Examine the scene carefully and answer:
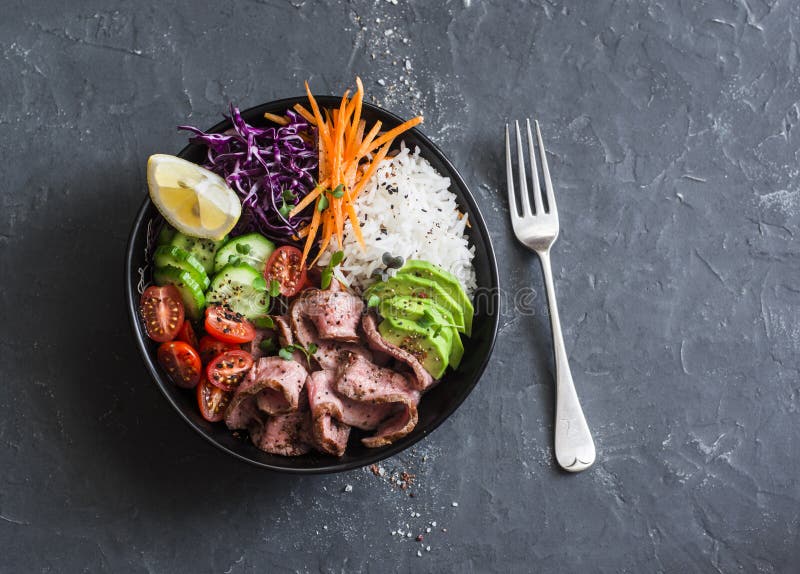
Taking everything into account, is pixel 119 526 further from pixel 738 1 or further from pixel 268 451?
pixel 738 1

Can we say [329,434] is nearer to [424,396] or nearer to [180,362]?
[424,396]

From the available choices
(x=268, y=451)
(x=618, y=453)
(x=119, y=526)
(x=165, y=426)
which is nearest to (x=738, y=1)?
(x=618, y=453)

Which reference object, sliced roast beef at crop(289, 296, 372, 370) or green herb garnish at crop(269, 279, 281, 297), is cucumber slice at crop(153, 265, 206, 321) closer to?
green herb garnish at crop(269, 279, 281, 297)

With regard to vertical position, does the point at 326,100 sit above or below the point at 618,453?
above

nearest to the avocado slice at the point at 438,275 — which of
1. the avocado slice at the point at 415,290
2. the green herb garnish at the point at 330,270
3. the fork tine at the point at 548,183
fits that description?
the avocado slice at the point at 415,290

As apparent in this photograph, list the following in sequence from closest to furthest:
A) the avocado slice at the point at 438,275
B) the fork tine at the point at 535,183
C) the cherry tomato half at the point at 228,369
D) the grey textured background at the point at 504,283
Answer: the cherry tomato half at the point at 228,369, the avocado slice at the point at 438,275, the grey textured background at the point at 504,283, the fork tine at the point at 535,183

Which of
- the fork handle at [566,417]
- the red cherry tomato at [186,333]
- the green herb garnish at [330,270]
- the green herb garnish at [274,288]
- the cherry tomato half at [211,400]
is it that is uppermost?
the green herb garnish at [330,270]

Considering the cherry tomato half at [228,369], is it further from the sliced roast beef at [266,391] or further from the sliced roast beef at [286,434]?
the sliced roast beef at [286,434]

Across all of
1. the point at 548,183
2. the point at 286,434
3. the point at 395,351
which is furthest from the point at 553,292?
the point at 286,434
